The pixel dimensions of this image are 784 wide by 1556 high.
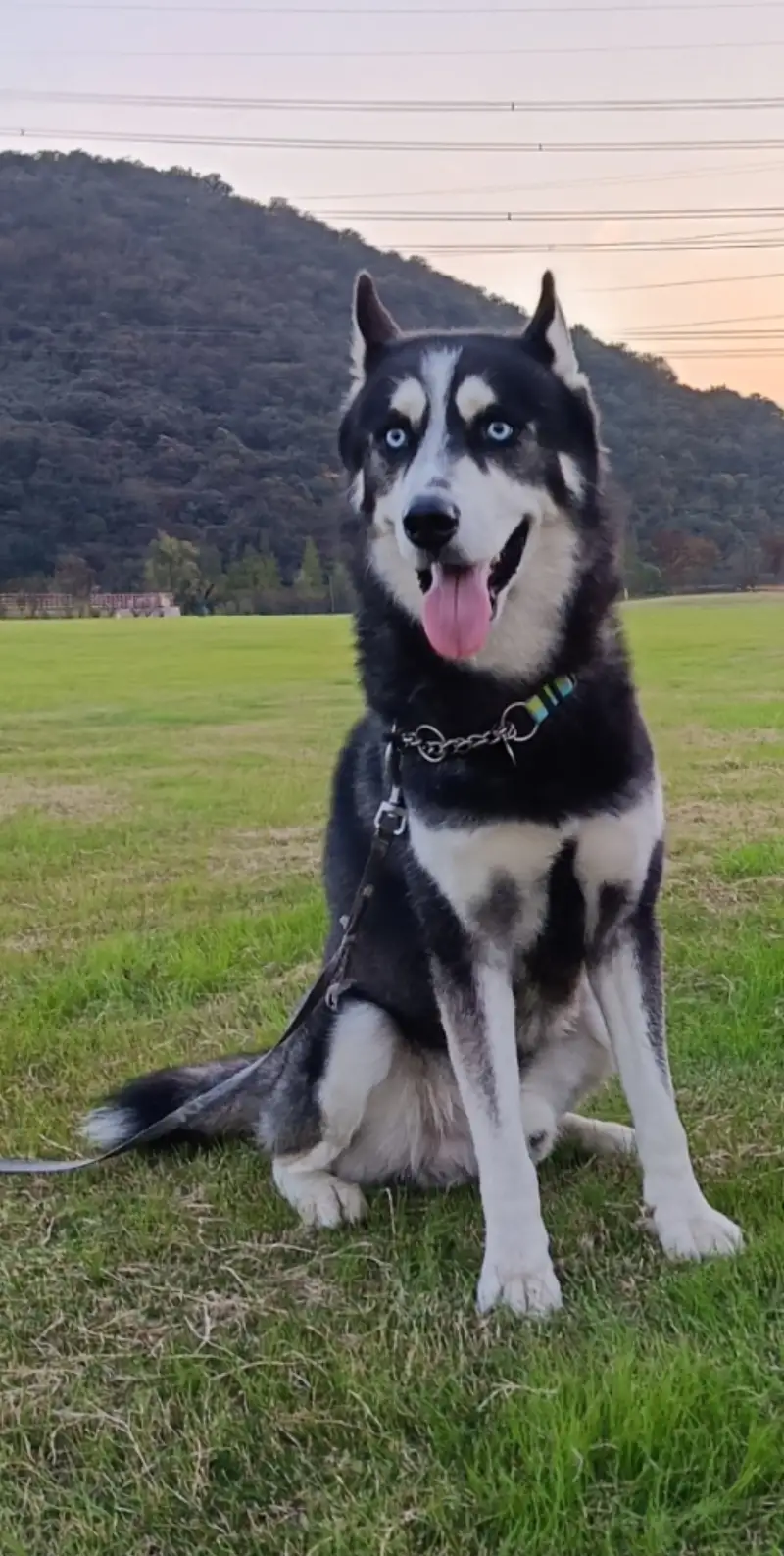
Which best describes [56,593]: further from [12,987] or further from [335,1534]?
[335,1534]

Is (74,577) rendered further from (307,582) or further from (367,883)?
(367,883)

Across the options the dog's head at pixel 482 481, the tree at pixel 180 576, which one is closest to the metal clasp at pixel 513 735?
the dog's head at pixel 482 481

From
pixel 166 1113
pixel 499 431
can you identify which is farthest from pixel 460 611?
pixel 166 1113

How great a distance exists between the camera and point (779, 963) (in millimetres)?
4750

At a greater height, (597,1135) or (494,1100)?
(494,1100)

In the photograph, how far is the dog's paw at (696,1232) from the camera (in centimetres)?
281

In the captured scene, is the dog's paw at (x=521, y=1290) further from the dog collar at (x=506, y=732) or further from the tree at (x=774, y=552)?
the tree at (x=774, y=552)

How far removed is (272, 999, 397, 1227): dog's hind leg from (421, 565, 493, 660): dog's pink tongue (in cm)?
92

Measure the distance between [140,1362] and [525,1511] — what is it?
91 centimetres

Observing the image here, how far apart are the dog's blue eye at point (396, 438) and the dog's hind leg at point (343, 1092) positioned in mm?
1318

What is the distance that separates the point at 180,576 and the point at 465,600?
46795 millimetres

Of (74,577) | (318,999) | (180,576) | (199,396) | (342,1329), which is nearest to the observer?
(342,1329)

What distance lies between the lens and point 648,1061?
300 cm

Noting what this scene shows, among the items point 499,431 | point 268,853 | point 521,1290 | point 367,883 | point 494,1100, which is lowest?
point 268,853
